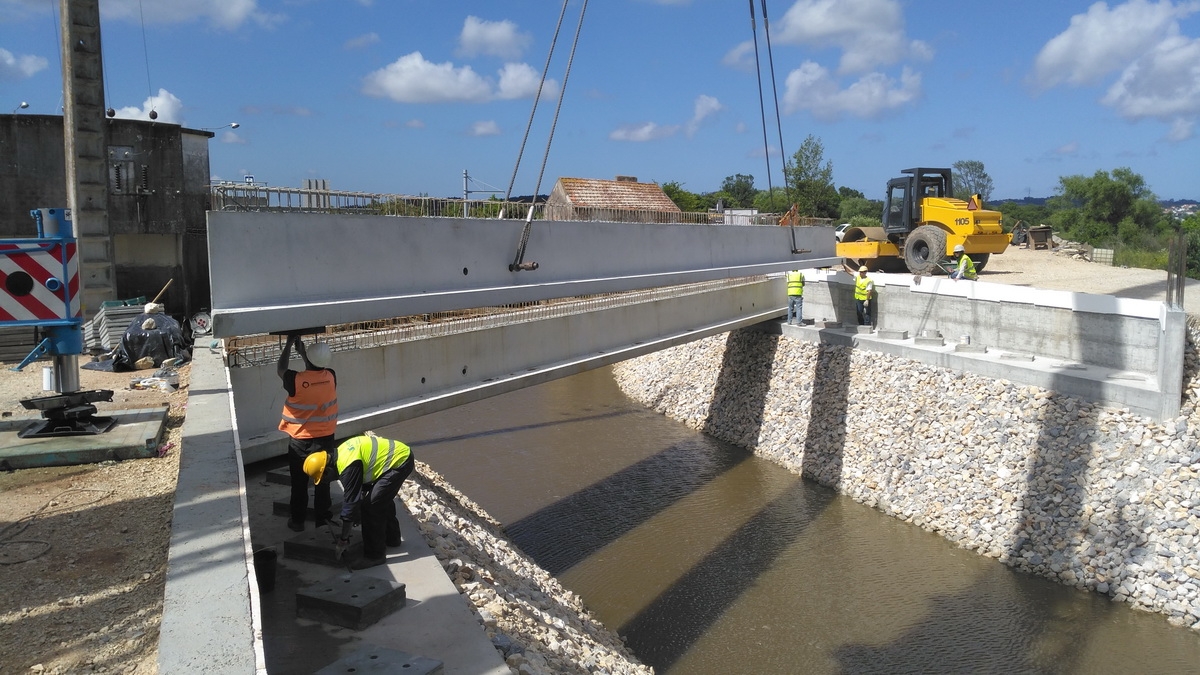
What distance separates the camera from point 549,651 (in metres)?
6.57

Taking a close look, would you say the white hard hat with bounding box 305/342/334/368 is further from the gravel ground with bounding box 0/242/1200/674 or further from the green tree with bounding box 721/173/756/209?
the green tree with bounding box 721/173/756/209

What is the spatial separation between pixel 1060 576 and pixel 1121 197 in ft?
158

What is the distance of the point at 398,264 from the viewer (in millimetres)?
7855

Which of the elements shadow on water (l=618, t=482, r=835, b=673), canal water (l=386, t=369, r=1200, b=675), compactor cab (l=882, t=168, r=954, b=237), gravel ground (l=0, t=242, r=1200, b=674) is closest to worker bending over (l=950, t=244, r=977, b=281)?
compactor cab (l=882, t=168, r=954, b=237)

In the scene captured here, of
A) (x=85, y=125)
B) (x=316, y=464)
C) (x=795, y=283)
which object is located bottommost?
(x=316, y=464)

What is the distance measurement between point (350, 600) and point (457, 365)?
5014mm

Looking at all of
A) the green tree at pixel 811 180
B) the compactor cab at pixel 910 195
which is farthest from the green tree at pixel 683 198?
the compactor cab at pixel 910 195

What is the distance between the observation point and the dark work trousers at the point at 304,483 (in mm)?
6316

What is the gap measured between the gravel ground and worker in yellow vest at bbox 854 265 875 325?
12.6 metres

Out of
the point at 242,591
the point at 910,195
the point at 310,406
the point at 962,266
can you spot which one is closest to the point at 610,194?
the point at 910,195

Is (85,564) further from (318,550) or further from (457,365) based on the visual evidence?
(457,365)

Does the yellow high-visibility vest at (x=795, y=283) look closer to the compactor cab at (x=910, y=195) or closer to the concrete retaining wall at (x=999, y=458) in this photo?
the concrete retaining wall at (x=999, y=458)

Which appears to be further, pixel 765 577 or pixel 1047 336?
pixel 1047 336

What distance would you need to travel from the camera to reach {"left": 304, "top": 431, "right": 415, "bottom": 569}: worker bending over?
5734mm
